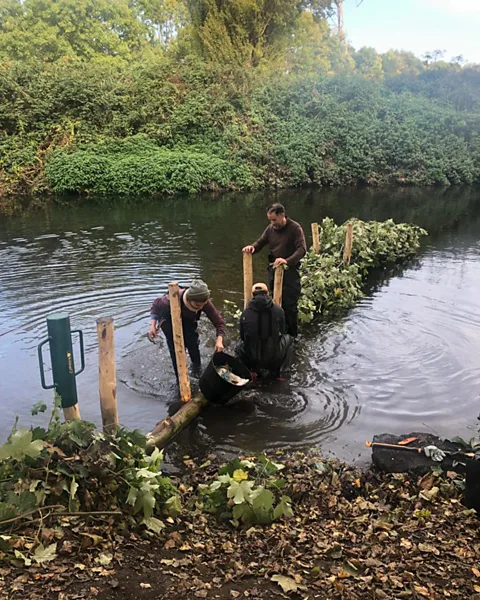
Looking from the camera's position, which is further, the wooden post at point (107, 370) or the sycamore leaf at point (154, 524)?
the wooden post at point (107, 370)

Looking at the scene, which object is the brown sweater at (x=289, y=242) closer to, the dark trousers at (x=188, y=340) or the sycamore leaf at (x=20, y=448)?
the dark trousers at (x=188, y=340)

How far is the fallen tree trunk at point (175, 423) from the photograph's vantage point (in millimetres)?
5520

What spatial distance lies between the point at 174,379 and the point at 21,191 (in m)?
23.5

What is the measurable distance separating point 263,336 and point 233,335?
8.10 ft

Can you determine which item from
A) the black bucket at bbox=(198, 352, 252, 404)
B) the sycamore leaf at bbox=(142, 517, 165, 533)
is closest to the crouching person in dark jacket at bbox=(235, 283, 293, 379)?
the black bucket at bbox=(198, 352, 252, 404)

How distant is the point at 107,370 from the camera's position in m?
4.98

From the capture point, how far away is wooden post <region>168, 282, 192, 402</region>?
234 inches

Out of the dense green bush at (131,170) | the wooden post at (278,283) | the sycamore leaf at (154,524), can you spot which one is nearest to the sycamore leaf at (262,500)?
the sycamore leaf at (154,524)

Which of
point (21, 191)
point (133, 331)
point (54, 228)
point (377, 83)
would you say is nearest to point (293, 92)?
point (377, 83)

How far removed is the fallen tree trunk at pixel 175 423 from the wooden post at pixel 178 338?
15cm

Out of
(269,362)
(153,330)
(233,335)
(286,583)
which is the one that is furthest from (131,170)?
(286,583)

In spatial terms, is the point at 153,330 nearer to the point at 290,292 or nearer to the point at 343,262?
the point at 290,292

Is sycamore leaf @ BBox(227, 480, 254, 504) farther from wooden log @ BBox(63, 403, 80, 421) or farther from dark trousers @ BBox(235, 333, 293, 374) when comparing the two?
dark trousers @ BBox(235, 333, 293, 374)

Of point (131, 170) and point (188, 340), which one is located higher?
point (131, 170)
